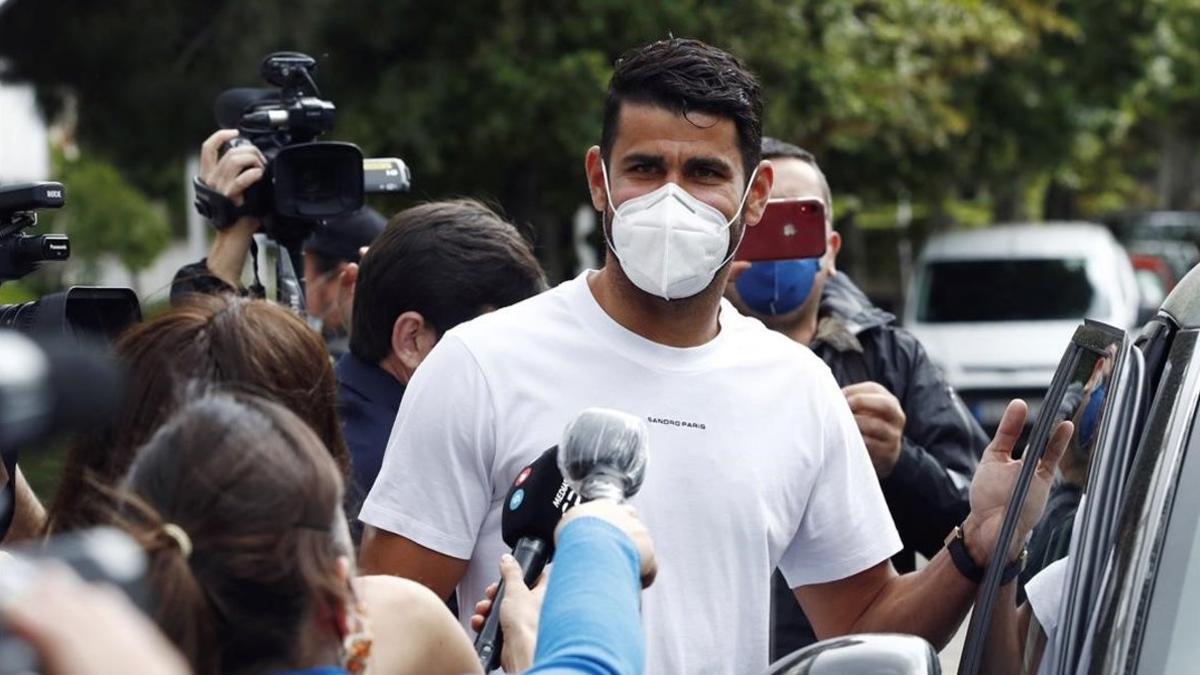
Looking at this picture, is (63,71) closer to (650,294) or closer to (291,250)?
(291,250)

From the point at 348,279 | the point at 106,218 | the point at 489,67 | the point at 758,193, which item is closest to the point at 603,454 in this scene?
the point at 758,193

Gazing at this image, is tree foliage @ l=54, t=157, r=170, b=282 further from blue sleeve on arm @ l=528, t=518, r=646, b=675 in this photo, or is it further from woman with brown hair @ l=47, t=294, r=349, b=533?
blue sleeve on arm @ l=528, t=518, r=646, b=675

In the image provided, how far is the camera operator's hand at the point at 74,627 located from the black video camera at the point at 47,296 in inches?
55.2

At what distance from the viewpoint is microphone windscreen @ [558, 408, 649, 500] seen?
2217 mm

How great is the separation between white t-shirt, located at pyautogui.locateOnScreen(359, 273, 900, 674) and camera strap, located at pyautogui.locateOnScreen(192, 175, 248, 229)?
130 cm

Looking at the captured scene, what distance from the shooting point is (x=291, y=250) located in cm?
467

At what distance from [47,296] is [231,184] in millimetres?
1304

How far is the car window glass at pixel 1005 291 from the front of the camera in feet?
51.3

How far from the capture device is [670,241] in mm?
3277

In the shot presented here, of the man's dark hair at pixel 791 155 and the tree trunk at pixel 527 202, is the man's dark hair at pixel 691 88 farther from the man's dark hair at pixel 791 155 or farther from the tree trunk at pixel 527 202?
the tree trunk at pixel 527 202

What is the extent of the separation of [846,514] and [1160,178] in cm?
4910

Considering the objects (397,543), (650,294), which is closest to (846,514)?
(650,294)

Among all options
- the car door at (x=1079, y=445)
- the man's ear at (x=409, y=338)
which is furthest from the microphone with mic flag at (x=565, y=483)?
the man's ear at (x=409, y=338)

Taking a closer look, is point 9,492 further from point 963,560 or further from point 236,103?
point 236,103
